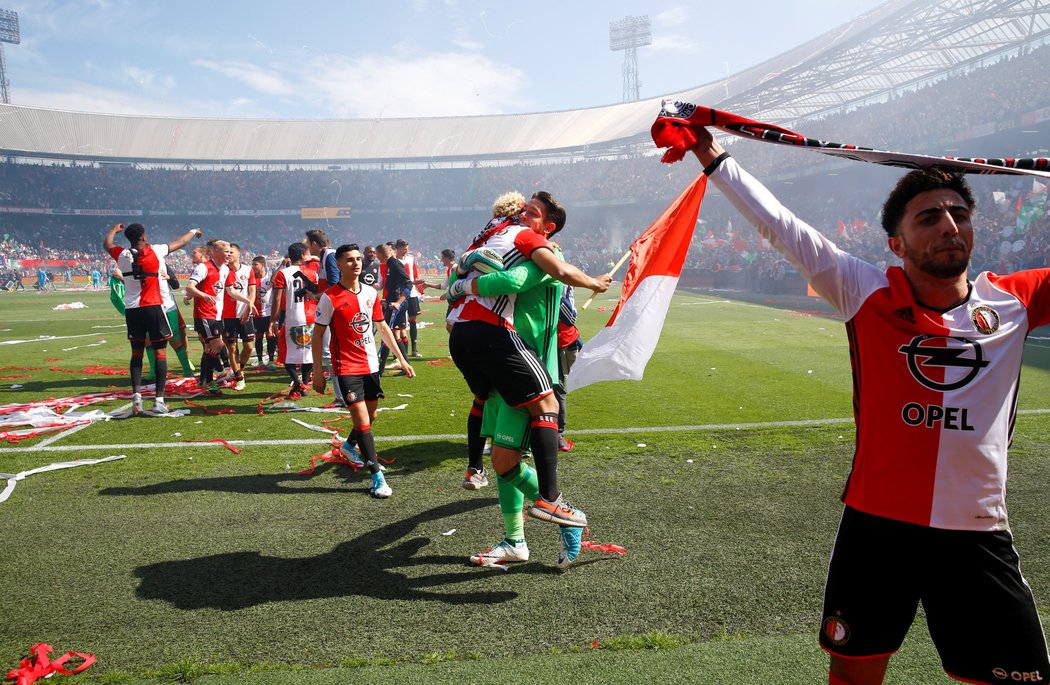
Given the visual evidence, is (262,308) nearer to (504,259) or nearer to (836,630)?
(504,259)

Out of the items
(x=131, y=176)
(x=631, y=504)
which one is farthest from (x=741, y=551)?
(x=131, y=176)

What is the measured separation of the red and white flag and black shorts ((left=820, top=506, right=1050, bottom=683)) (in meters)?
1.04

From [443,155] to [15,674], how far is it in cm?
6805

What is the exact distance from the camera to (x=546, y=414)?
3.90m

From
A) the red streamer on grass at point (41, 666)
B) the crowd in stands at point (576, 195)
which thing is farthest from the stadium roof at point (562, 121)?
the red streamer on grass at point (41, 666)

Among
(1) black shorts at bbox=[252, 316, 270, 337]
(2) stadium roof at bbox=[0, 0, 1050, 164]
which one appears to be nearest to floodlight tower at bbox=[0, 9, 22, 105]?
(2) stadium roof at bbox=[0, 0, 1050, 164]

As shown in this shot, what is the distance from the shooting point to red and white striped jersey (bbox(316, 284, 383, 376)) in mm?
5594

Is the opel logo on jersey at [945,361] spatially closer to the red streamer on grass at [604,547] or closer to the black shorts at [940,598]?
the black shorts at [940,598]

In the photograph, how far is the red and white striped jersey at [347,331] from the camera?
5.59 m

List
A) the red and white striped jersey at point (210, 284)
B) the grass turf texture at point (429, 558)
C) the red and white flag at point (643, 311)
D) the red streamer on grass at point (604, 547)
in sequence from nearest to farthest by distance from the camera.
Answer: the red and white flag at point (643, 311) < the grass turf texture at point (429, 558) < the red streamer on grass at point (604, 547) < the red and white striped jersey at point (210, 284)

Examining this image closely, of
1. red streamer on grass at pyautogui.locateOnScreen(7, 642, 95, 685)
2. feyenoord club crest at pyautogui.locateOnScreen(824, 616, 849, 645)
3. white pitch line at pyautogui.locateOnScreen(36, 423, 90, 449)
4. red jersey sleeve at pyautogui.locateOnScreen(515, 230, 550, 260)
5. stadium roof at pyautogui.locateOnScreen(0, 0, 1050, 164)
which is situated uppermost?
stadium roof at pyautogui.locateOnScreen(0, 0, 1050, 164)

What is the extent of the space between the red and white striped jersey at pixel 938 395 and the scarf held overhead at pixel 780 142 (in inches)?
14.2

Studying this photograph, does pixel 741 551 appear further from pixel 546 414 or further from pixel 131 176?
pixel 131 176

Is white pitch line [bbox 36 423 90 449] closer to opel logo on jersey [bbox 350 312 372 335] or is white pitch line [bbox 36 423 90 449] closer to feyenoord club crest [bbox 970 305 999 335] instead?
opel logo on jersey [bbox 350 312 372 335]
